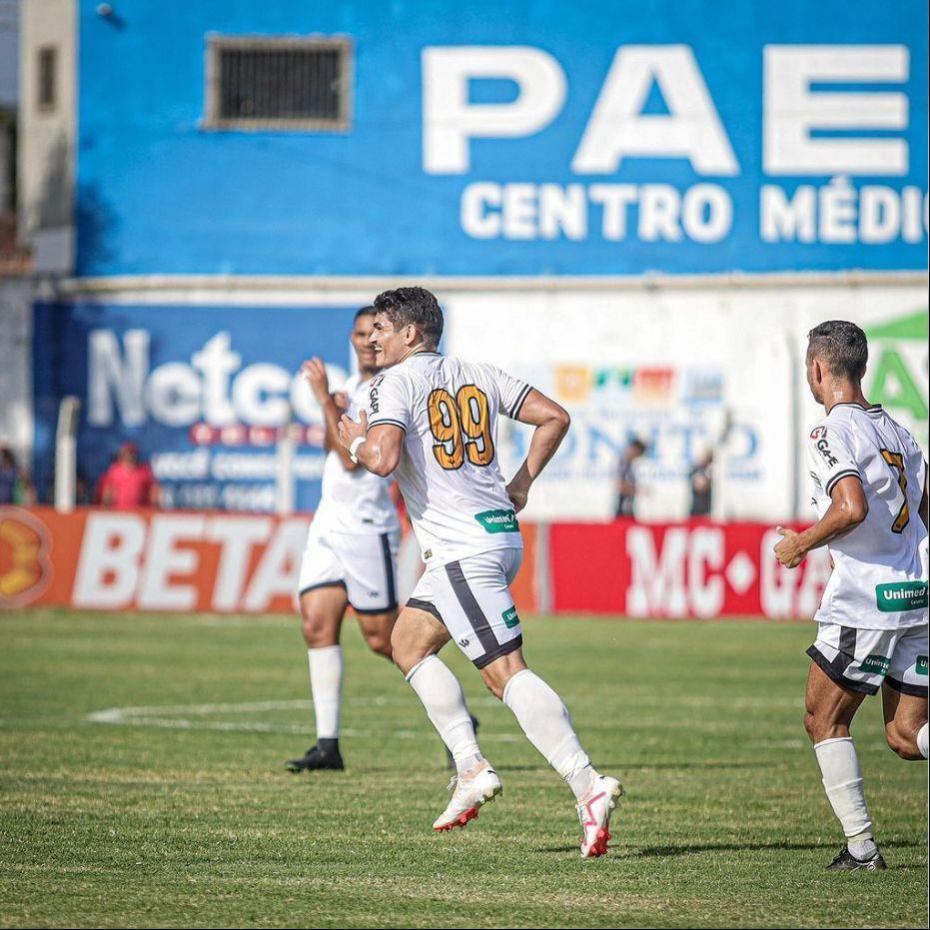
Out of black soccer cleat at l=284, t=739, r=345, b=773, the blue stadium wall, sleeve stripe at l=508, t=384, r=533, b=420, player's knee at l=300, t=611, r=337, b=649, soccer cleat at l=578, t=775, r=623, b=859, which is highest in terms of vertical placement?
the blue stadium wall

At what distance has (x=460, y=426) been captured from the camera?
27.1ft

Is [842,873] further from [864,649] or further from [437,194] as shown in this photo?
[437,194]

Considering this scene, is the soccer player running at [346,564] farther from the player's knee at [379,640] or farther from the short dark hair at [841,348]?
the short dark hair at [841,348]

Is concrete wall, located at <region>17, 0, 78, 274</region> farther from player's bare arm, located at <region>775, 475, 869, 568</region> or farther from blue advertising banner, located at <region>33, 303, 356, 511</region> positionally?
player's bare arm, located at <region>775, 475, 869, 568</region>

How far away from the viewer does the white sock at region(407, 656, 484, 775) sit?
8297 millimetres

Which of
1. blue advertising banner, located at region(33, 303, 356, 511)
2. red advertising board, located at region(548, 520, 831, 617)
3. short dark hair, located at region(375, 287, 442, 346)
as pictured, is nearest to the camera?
short dark hair, located at region(375, 287, 442, 346)

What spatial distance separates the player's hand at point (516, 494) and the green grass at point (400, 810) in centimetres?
155

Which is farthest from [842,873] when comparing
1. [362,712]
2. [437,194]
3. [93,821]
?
[437,194]

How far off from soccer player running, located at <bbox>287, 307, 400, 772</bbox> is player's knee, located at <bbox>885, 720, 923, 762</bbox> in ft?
13.9

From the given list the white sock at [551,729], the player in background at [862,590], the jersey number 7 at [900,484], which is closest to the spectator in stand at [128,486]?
the white sock at [551,729]

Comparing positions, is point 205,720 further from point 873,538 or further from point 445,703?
point 873,538

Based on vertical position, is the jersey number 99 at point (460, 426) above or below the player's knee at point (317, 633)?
above

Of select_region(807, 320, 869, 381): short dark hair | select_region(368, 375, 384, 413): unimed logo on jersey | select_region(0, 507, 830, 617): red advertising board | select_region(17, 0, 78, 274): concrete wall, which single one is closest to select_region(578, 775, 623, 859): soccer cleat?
select_region(368, 375, 384, 413): unimed logo on jersey

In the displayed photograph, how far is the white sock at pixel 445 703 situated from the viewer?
27.2 ft
